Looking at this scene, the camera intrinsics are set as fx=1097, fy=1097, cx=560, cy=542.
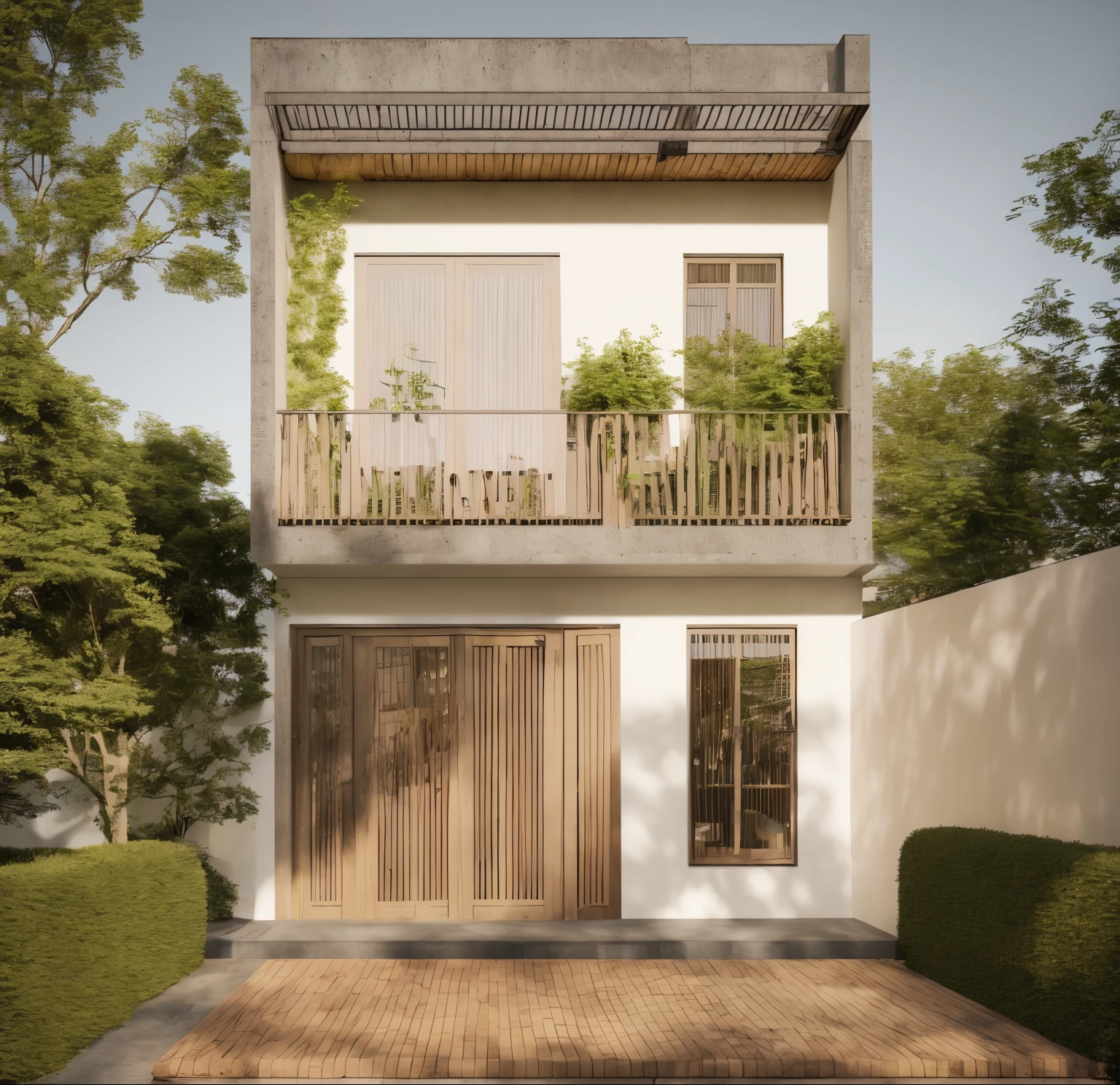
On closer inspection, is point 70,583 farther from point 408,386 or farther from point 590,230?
point 590,230

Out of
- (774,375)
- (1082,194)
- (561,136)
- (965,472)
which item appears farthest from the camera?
(965,472)

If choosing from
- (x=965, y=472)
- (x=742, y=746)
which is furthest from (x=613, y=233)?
(x=965, y=472)

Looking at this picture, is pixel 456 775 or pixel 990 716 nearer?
pixel 990 716

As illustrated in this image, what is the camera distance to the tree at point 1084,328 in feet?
55.9

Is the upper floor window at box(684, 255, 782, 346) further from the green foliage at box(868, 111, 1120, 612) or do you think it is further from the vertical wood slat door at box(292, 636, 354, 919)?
the green foliage at box(868, 111, 1120, 612)

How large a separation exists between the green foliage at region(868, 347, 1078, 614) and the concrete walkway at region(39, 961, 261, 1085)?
46.1 feet

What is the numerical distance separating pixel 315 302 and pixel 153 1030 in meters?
6.86

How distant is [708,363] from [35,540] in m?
6.59

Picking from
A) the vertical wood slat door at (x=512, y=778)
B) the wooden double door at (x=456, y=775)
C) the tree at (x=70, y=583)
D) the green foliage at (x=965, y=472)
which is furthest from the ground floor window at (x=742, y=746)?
the green foliage at (x=965, y=472)

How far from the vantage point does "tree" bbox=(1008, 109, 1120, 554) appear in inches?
671

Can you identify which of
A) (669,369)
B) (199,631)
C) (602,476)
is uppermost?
(669,369)

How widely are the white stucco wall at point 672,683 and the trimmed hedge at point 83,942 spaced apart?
2496mm

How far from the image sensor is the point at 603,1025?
7.54 m

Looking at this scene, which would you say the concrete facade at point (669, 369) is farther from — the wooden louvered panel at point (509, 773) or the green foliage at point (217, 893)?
the wooden louvered panel at point (509, 773)
